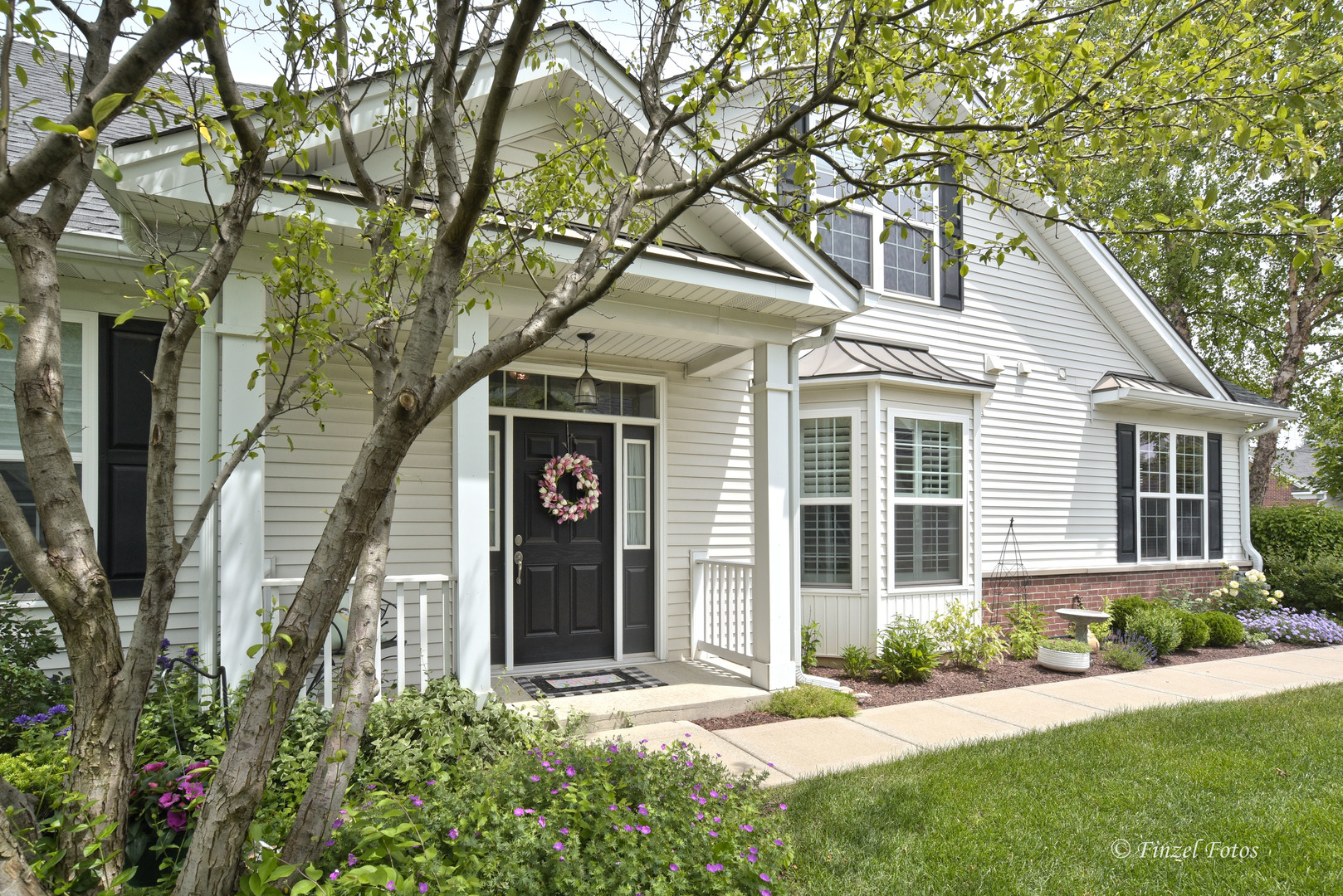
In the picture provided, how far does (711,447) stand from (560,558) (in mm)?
1853

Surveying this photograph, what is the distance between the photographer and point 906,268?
881 cm

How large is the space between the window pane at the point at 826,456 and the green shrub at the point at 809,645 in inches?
54.6

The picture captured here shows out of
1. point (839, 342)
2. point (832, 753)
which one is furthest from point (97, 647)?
point (839, 342)

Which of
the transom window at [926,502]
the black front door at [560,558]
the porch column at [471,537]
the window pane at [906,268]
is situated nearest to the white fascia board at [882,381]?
the transom window at [926,502]

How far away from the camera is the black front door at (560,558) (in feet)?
21.0

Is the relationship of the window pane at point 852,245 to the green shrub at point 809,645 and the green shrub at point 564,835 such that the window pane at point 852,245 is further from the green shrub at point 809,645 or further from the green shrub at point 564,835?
the green shrub at point 564,835

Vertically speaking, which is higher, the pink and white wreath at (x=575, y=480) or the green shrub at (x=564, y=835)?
the pink and white wreath at (x=575, y=480)

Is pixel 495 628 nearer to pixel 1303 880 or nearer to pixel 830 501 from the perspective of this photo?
pixel 830 501

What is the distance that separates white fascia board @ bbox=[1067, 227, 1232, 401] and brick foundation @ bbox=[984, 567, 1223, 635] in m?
2.80

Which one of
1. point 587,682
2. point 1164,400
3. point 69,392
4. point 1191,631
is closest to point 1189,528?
point 1164,400

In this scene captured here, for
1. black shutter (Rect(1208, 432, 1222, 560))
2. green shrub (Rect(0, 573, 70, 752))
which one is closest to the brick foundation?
Answer: black shutter (Rect(1208, 432, 1222, 560))

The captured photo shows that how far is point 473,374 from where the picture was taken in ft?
6.98

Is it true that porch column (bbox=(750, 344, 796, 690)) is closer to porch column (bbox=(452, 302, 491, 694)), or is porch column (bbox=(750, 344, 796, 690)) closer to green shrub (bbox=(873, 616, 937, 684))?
green shrub (bbox=(873, 616, 937, 684))

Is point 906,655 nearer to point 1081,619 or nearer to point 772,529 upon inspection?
point 772,529
